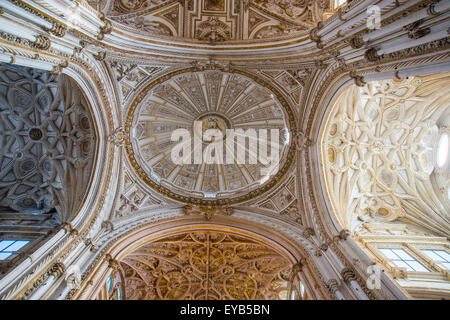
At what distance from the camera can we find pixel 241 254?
16031mm

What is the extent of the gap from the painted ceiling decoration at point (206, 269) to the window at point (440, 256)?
681 cm

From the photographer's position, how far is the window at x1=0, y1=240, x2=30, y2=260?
34.3 ft

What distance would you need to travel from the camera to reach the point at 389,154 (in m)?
14.4

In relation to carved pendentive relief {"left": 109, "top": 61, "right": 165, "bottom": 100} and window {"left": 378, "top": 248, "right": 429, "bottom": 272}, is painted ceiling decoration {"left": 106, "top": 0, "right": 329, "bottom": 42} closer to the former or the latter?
carved pendentive relief {"left": 109, "top": 61, "right": 165, "bottom": 100}

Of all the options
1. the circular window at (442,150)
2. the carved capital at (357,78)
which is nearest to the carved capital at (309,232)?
the carved capital at (357,78)

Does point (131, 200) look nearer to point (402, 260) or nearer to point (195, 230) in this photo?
point (195, 230)

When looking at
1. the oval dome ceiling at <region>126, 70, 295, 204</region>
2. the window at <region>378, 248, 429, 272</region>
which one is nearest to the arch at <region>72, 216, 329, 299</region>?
the oval dome ceiling at <region>126, 70, 295, 204</region>

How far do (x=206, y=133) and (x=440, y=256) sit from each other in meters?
13.9

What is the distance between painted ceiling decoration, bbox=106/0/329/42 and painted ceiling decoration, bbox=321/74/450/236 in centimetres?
457

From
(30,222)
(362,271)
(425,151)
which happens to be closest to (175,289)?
(30,222)

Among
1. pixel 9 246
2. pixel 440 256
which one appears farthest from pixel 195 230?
pixel 440 256

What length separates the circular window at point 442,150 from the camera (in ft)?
44.0

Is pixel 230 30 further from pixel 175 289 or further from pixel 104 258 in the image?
pixel 175 289

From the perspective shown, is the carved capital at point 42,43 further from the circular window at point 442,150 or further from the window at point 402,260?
the circular window at point 442,150
